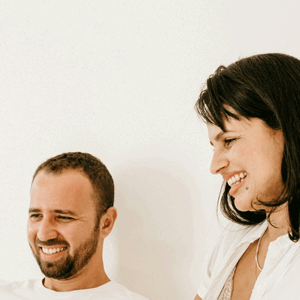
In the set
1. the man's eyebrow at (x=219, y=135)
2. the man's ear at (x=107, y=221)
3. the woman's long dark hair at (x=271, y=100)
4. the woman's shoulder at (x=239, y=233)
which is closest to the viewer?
the woman's long dark hair at (x=271, y=100)

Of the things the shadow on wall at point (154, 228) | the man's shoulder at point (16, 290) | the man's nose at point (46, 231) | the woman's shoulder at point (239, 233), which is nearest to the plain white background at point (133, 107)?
the shadow on wall at point (154, 228)

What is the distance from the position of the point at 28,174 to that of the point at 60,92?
463 mm

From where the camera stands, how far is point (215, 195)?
149 centimetres

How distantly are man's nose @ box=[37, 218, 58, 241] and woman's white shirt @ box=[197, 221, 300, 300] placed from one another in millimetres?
606

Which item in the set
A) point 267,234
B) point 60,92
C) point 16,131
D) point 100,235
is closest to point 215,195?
point 267,234

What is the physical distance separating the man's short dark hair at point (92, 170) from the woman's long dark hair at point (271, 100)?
1.92ft

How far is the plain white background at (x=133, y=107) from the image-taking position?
149 cm

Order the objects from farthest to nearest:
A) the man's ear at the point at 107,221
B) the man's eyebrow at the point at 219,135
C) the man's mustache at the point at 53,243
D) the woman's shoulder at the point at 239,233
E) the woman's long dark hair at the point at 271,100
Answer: the man's ear at the point at 107,221, the man's mustache at the point at 53,243, the woman's shoulder at the point at 239,233, the man's eyebrow at the point at 219,135, the woman's long dark hair at the point at 271,100

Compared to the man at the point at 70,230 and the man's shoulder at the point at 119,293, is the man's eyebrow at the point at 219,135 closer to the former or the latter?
the man at the point at 70,230

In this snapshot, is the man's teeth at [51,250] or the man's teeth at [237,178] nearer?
the man's teeth at [237,178]

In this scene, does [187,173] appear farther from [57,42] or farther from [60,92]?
[57,42]

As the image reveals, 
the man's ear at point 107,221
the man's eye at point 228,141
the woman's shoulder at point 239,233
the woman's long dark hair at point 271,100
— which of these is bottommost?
the man's ear at point 107,221

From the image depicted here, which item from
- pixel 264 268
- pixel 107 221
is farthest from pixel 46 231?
pixel 264 268

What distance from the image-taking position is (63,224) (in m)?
1.35
